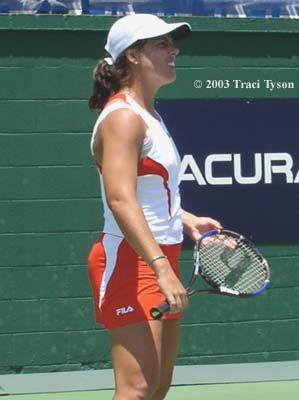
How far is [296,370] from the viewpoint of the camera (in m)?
6.68

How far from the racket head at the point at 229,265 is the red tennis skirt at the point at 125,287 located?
181mm

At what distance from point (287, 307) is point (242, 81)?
1.38 meters

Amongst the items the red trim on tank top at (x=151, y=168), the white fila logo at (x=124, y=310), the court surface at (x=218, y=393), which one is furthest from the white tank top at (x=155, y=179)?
the court surface at (x=218, y=393)

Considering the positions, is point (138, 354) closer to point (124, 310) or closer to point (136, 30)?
point (124, 310)

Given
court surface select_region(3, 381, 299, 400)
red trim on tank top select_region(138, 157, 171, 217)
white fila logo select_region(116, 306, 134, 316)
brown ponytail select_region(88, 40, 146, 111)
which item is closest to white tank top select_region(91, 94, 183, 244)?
red trim on tank top select_region(138, 157, 171, 217)

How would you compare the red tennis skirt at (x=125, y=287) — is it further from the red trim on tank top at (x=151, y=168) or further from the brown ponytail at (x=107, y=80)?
the brown ponytail at (x=107, y=80)

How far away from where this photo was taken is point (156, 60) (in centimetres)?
404

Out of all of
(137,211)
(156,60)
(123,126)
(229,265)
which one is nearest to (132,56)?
(156,60)

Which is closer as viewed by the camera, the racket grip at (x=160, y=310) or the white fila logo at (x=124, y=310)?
the racket grip at (x=160, y=310)

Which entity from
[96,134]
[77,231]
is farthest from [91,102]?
[77,231]

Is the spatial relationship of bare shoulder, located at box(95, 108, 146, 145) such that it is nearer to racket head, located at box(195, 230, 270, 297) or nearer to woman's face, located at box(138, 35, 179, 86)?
woman's face, located at box(138, 35, 179, 86)

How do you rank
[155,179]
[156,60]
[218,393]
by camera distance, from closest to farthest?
1. [155,179]
2. [156,60]
3. [218,393]

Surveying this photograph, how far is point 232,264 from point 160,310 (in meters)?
0.53

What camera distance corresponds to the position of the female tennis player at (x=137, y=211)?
3768mm
